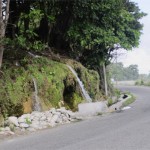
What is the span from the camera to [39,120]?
509 inches

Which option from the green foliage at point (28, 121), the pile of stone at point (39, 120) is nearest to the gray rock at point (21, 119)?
the pile of stone at point (39, 120)

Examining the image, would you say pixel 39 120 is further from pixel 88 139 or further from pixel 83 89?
pixel 83 89

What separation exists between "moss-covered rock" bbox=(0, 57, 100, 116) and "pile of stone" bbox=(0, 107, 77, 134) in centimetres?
53

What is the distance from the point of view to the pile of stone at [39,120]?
1203cm

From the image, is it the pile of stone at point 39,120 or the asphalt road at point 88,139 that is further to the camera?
the pile of stone at point 39,120

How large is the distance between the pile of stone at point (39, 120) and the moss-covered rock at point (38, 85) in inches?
20.9

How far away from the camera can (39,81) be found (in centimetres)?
1445

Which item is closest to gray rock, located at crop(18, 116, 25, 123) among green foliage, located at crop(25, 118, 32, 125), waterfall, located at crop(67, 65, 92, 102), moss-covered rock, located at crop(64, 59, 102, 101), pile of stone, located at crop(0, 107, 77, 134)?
pile of stone, located at crop(0, 107, 77, 134)

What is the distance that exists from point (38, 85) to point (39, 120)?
75.0 inches

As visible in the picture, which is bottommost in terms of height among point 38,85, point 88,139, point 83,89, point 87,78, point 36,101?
point 88,139

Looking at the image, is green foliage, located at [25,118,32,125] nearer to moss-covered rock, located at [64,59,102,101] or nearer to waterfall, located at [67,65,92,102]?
waterfall, located at [67,65,92,102]

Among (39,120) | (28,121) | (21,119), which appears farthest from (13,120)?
(39,120)

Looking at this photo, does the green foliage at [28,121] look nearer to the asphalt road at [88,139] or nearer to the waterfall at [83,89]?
the asphalt road at [88,139]

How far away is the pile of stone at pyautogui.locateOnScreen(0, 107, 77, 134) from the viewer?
1203cm
